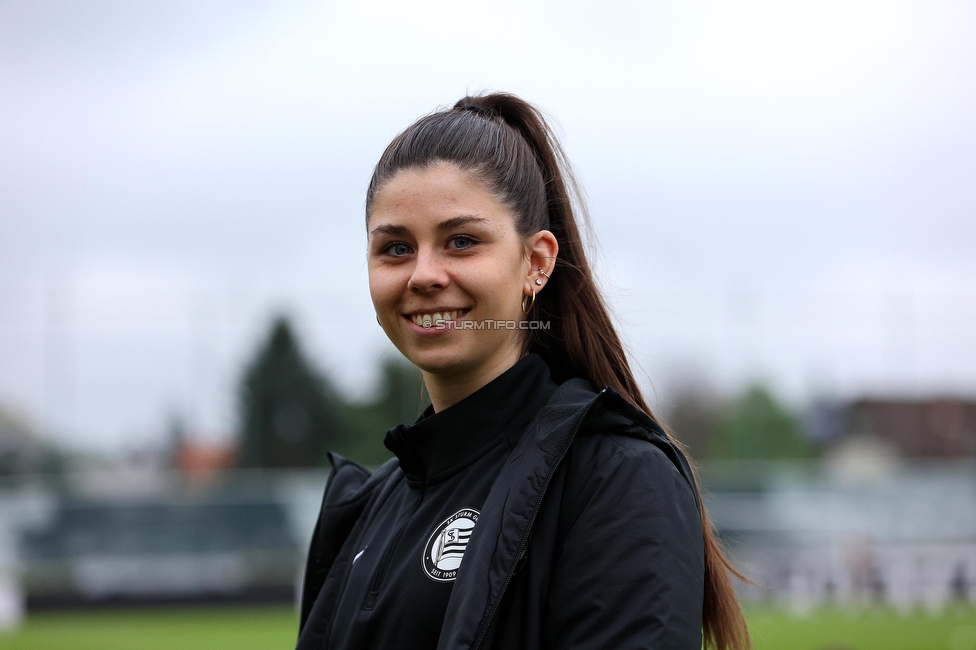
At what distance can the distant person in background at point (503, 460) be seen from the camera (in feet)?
4.99

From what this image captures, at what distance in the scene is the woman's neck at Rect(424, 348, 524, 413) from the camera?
1910 millimetres

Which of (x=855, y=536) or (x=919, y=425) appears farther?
(x=919, y=425)

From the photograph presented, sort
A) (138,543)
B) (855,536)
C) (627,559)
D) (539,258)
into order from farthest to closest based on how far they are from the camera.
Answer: (855,536) → (138,543) → (539,258) → (627,559)

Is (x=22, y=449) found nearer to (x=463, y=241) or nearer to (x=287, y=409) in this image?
(x=287, y=409)

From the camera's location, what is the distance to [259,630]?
13.3m

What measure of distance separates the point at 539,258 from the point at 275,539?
1401cm

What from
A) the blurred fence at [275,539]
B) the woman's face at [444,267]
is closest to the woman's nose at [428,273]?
the woman's face at [444,267]

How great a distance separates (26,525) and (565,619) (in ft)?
49.0

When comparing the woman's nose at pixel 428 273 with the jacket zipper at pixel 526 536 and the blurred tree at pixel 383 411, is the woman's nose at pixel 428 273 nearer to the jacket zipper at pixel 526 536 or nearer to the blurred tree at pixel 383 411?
the jacket zipper at pixel 526 536

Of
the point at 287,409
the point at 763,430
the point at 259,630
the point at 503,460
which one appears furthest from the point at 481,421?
the point at 763,430

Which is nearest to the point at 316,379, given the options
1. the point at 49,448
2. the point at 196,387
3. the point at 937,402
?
the point at 196,387

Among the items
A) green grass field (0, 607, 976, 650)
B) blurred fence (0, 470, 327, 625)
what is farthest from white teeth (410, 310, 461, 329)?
blurred fence (0, 470, 327, 625)

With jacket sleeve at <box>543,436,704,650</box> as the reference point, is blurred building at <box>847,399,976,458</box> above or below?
below

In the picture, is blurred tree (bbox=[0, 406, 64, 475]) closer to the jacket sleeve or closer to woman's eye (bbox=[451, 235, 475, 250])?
woman's eye (bbox=[451, 235, 475, 250])
